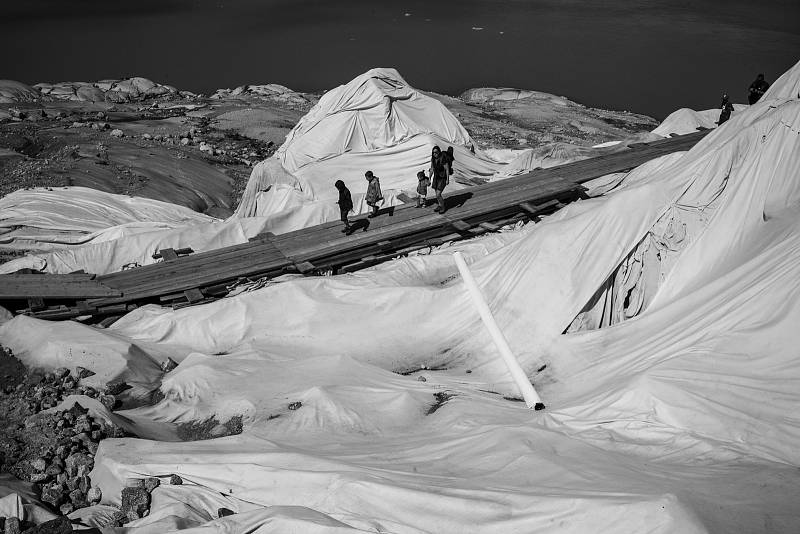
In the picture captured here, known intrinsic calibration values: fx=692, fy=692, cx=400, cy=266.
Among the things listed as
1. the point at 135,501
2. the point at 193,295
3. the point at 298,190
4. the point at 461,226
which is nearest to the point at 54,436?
the point at 135,501

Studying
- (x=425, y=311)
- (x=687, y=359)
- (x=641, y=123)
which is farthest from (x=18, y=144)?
(x=641, y=123)

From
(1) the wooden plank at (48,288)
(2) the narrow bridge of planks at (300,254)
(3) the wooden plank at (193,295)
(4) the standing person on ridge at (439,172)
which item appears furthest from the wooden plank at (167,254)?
(4) the standing person on ridge at (439,172)

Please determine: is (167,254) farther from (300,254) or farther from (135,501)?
(135,501)

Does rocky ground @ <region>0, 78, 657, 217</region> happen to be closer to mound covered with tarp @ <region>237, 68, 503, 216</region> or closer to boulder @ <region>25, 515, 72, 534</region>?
mound covered with tarp @ <region>237, 68, 503, 216</region>

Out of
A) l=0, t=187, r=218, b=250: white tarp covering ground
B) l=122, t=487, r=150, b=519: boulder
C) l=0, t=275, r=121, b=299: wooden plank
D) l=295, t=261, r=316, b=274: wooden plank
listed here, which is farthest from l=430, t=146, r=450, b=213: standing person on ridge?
l=122, t=487, r=150, b=519: boulder

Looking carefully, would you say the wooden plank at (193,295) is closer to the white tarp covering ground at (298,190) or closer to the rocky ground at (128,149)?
the white tarp covering ground at (298,190)
